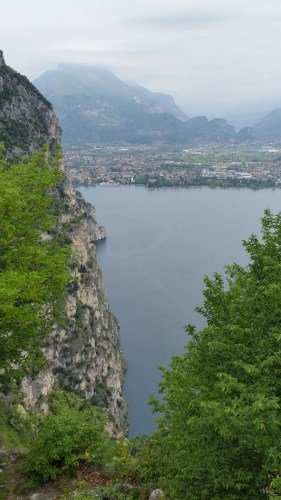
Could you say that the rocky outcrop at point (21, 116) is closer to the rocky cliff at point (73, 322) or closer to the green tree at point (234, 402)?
the rocky cliff at point (73, 322)

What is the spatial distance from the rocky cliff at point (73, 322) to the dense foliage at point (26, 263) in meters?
36.3

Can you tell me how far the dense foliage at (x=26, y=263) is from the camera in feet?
49.0

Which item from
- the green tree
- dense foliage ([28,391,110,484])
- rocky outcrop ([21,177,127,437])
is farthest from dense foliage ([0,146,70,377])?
rocky outcrop ([21,177,127,437])

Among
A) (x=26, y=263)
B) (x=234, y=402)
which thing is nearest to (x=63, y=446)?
(x=26, y=263)

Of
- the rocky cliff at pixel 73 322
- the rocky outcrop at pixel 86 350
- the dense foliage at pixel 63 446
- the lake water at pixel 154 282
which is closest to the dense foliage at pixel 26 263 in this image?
the dense foliage at pixel 63 446

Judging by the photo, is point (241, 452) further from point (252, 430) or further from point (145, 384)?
point (145, 384)

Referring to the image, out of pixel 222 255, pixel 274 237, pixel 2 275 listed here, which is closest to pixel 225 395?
pixel 274 237

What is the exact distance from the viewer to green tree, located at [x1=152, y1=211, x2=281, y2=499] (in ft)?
33.6

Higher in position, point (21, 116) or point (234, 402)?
point (21, 116)

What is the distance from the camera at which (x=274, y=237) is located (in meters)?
14.6

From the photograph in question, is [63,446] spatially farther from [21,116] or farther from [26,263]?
[21,116]

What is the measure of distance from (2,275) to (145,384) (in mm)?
76385

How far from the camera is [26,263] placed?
653 inches

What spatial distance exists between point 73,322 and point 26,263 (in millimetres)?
63479
